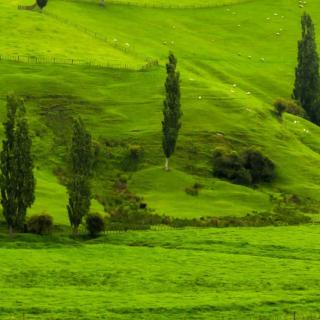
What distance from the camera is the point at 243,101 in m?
149

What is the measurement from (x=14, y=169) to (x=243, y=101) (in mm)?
63239

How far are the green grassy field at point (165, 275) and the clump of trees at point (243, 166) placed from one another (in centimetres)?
2155

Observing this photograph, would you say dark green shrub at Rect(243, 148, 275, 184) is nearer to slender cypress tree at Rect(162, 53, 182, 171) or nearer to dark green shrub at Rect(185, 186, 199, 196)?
dark green shrub at Rect(185, 186, 199, 196)

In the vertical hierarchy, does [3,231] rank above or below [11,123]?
below

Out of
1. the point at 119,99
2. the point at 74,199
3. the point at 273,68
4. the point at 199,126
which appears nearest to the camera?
the point at 74,199

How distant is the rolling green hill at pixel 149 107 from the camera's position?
118m

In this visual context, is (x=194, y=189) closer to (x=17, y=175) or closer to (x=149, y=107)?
(x=149, y=107)

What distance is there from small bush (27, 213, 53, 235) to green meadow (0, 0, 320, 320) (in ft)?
5.02

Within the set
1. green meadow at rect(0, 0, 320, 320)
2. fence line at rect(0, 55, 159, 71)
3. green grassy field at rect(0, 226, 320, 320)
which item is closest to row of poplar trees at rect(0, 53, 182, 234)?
green meadow at rect(0, 0, 320, 320)

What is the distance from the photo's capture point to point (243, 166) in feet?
412

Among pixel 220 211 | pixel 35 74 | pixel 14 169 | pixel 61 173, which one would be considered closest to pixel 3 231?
pixel 14 169

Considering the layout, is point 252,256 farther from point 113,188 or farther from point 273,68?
point 273,68

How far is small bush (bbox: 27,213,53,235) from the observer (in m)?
95.7

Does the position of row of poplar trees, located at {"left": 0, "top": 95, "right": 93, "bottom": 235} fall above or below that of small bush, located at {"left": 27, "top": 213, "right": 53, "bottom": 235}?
above
